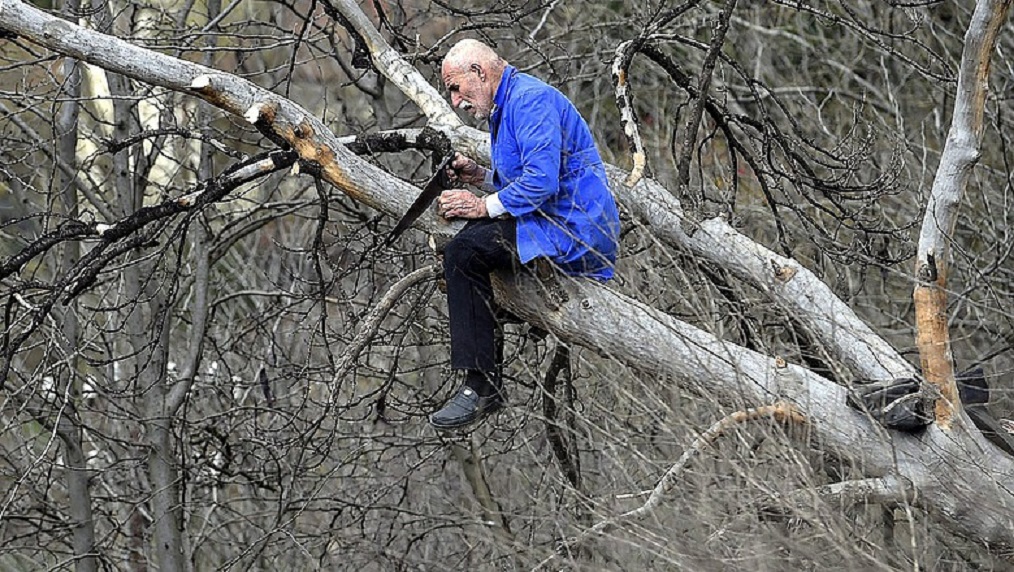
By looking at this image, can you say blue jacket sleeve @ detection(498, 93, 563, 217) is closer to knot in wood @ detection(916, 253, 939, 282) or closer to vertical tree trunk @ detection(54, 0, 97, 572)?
knot in wood @ detection(916, 253, 939, 282)

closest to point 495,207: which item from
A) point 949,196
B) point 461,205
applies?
point 461,205

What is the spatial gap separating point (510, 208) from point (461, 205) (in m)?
0.32

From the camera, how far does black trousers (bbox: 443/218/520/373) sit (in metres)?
5.44

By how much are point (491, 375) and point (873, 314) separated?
801cm

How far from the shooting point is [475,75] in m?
5.55

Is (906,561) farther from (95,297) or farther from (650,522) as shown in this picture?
(95,297)

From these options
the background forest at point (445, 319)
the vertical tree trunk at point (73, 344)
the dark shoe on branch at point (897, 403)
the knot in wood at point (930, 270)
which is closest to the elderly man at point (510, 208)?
the background forest at point (445, 319)

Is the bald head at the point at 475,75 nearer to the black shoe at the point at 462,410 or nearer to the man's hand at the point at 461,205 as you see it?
the man's hand at the point at 461,205

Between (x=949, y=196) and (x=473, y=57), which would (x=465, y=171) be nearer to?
(x=473, y=57)

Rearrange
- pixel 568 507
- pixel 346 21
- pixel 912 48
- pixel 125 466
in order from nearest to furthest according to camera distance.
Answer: pixel 568 507, pixel 346 21, pixel 125 466, pixel 912 48

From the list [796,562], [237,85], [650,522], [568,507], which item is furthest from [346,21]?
[796,562]

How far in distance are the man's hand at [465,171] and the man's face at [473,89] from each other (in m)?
0.41

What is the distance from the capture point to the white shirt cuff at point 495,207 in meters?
5.41

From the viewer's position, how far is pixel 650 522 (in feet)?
16.3
